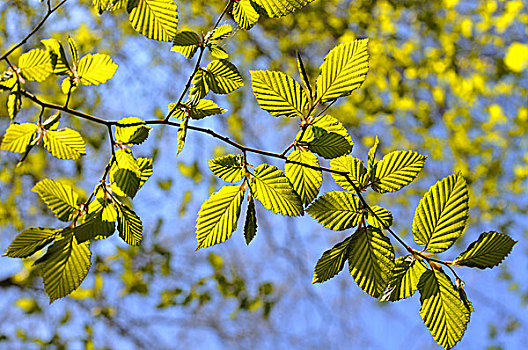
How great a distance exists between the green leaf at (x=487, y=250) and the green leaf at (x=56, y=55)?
0.51 metres

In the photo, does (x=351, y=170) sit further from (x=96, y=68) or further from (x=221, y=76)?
(x=96, y=68)

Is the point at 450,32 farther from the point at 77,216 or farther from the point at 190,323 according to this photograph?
the point at 77,216

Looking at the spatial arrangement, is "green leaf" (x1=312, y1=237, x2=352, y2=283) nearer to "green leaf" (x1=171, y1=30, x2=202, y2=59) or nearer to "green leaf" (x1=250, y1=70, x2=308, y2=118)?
"green leaf" (x1=250, y1=70, x2=308, y2=118)

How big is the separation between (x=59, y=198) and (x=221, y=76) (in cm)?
25

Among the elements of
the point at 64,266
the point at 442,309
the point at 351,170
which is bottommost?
the point at 64,266

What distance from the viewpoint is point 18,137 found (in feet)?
1.85

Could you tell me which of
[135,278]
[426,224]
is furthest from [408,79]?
[426,224]

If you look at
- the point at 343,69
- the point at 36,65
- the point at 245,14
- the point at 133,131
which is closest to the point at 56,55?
the point at 36,65

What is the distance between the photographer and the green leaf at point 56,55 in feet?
1.82

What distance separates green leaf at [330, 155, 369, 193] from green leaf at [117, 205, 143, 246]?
23 cm

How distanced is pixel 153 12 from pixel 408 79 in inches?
96.3

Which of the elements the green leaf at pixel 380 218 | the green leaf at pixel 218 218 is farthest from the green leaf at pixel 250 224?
the green leaf at pixel 380 218

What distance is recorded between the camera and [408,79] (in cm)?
268

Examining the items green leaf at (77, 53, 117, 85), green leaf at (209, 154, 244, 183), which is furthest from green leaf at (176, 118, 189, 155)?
green leaf at (77, 53, 117, 85)
